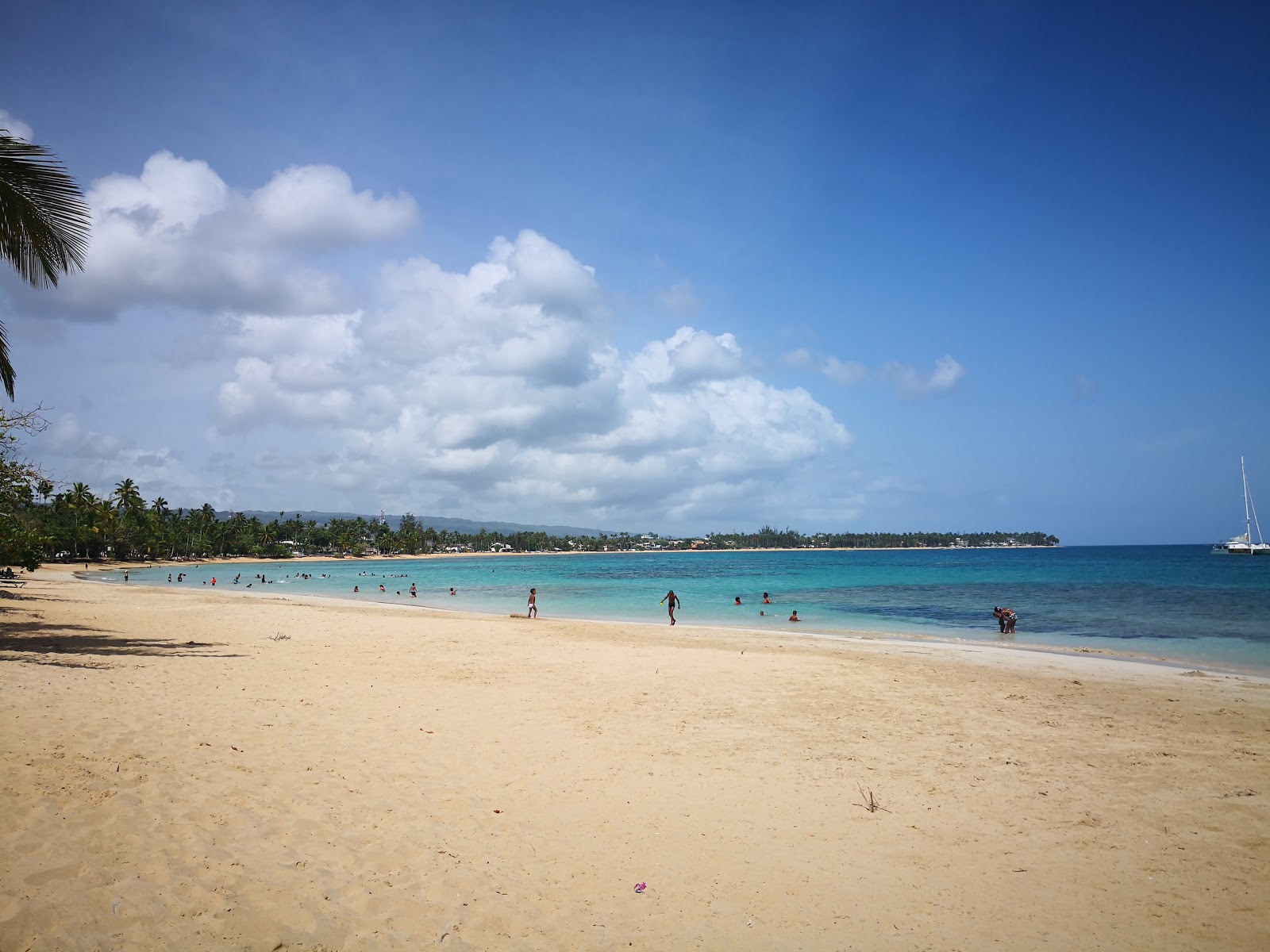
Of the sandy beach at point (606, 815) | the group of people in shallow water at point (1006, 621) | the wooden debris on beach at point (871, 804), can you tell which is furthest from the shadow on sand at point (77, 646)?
the group of people in shallow water at point (1006, 621)

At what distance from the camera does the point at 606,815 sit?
23.2 ft

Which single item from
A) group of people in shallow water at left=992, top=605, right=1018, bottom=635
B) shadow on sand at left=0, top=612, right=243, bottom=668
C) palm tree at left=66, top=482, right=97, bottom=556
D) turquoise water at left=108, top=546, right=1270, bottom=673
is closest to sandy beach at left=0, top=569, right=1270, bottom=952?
shadow on sand at left=0, top=612, right=243, bottom=668

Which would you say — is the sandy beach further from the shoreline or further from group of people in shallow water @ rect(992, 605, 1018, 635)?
group of people in shallow water @ rect(992, 605, 1018, 635)

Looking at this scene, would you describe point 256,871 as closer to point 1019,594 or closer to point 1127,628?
point 1127,628

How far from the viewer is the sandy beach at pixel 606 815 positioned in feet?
16.1

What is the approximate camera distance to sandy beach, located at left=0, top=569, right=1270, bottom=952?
492 cm

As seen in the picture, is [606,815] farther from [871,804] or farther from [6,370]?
[6,370]

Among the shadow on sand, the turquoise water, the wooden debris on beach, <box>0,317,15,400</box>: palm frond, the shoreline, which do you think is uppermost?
<box>0,317,15,400</box>: palm frond

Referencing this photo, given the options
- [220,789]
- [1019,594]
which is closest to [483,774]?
Answer: [220,789]

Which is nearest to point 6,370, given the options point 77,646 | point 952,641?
point 77,646

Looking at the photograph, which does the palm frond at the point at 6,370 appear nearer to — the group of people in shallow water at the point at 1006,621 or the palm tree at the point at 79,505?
the group of people in shallow water at the point at 1006,621

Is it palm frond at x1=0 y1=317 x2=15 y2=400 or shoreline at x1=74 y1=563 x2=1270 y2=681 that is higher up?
palm frond at x1=0 y1=317 x2=15 y2=400

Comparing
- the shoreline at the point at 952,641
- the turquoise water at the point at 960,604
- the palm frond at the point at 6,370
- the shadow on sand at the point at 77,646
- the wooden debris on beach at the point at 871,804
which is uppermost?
the palm frond at the point at 6,370

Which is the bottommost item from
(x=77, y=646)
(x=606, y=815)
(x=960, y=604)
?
(x=960, y=604)
